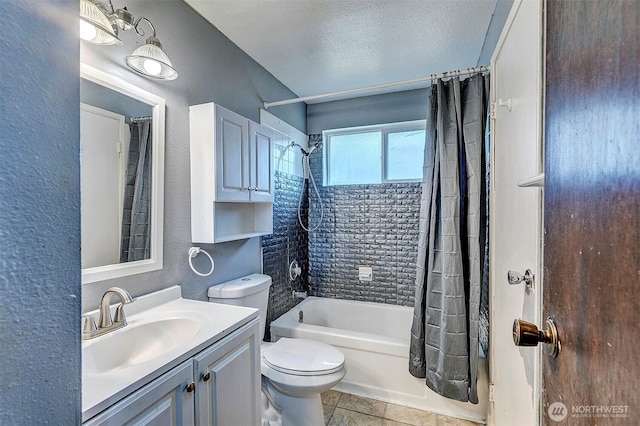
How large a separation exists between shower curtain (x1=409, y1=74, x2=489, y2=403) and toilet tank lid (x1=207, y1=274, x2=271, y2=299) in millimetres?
1043

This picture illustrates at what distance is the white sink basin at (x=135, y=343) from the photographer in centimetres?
100

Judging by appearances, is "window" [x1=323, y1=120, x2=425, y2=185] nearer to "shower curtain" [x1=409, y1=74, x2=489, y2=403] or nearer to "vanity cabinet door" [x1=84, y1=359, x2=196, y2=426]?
"shower curtain" [x1=409, y1=74, x2=489, y2=403]

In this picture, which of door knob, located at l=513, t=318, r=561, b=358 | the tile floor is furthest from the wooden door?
the tile floor

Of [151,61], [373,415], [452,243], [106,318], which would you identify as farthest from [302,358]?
[151,61]

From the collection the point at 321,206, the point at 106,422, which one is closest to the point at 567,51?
the point at 106,422

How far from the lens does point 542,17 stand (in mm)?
870

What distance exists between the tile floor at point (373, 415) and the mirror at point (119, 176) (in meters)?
1.48

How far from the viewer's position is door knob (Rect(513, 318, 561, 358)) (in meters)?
0.54

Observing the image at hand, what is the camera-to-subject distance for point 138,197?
1342 mm

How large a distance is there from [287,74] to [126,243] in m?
1.79

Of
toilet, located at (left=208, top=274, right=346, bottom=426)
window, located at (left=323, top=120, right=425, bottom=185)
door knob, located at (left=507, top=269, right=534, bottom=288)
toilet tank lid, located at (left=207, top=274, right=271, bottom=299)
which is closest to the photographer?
door knob, located at (left=507, top=269, right=534, bottom=288)

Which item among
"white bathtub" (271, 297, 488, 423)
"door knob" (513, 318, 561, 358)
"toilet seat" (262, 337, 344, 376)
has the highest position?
"door knob" (513, 318, 561, 358)

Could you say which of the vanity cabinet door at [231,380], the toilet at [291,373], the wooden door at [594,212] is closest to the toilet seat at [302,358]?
the toilet at [291,373]

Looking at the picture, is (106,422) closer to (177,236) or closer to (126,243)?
(126,243)
